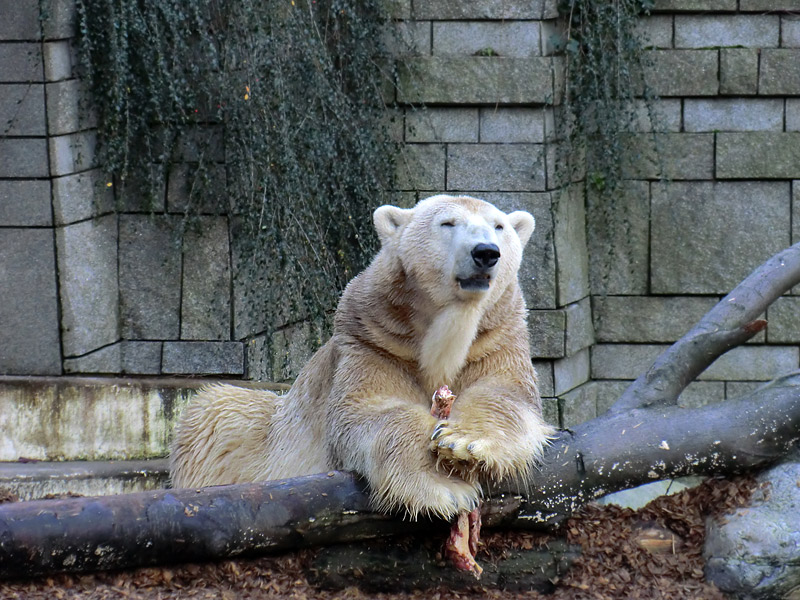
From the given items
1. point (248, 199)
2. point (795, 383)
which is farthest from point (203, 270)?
point (795, 383)

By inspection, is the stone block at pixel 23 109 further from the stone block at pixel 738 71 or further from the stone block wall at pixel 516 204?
the stone block at pixel 738 71

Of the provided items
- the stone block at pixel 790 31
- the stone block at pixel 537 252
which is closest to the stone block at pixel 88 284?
the stone block at pixel 537 252

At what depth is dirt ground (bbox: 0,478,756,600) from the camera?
2.69m

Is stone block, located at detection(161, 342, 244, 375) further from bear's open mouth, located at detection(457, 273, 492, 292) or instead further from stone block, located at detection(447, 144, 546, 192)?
bear's open mouth, located at detection(457, 273, 492, 292)

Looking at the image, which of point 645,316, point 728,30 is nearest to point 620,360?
point 645,316

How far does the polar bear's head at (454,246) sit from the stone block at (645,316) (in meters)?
2.34

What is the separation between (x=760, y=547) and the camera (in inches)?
120

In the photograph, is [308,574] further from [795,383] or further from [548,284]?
[548,284]

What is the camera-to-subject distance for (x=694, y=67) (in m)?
5.57

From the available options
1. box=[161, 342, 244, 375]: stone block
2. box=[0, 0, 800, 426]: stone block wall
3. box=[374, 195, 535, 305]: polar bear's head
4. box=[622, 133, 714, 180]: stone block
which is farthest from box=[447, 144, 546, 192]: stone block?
box=[374, 195, 535, 305]: polar bear's head

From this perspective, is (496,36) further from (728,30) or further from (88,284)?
(88,284)

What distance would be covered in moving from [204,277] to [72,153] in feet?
2.80

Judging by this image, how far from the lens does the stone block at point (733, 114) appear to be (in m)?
5.64

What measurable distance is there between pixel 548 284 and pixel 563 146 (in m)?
0.70
